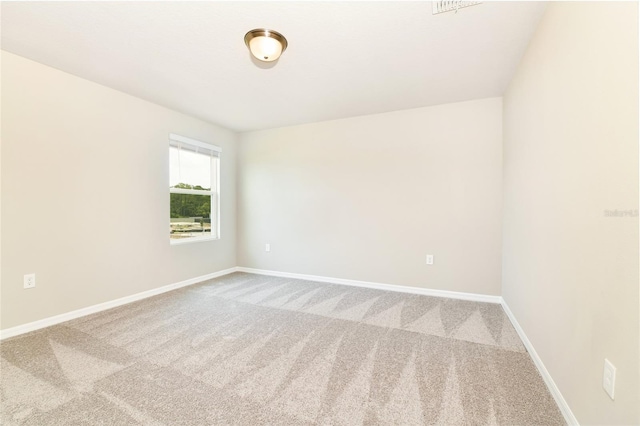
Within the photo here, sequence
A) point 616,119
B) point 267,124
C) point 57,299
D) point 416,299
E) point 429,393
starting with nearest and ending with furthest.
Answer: point 616,119 < point 429,393 < point 57,299 < point 416,299 < point 267,124

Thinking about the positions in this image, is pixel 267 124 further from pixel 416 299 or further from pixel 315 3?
pixel 416 299

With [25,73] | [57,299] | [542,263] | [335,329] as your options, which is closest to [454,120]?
[542,263]

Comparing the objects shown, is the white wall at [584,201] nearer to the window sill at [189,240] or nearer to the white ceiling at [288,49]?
the white ceiling at [288,49]

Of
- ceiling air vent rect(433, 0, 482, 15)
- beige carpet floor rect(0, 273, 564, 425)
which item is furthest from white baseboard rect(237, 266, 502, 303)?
ceiling air vent rect(433, 0, 482, 15)

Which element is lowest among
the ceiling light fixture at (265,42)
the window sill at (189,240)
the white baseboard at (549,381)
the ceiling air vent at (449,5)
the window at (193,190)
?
the white baseboard at (549,381)

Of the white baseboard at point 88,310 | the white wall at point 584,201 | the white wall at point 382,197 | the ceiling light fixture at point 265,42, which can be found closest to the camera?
the white wall at point 584,201

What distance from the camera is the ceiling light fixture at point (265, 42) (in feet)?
6.46

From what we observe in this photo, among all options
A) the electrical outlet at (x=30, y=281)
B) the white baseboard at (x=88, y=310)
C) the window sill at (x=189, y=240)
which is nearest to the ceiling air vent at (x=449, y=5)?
the window sill at (x=189, y=240)

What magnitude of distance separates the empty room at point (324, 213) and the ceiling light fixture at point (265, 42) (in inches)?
0.5

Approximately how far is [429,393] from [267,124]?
3.87 m

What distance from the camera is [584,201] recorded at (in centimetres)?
129

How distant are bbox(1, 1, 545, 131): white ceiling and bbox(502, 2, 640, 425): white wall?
50 centimetres

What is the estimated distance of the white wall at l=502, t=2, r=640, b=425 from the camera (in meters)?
0.99

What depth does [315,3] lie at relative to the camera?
1733 millimetres
